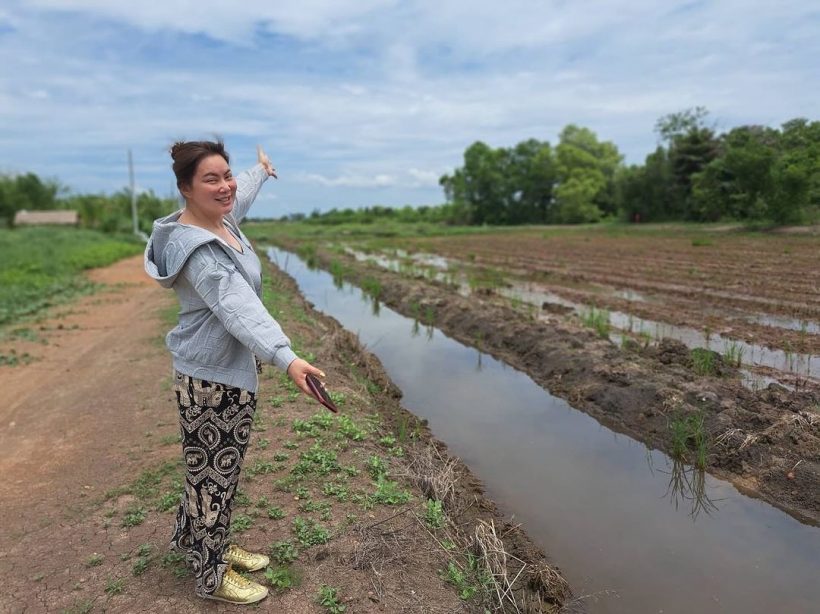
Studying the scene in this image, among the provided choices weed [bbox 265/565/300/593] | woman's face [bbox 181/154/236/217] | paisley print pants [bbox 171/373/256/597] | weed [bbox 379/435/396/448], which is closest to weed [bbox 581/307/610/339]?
weed [bbox 379/435/396/448]

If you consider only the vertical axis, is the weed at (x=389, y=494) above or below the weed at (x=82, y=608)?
above

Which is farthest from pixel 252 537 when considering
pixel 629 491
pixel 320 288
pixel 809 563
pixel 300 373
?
pixel 320 288

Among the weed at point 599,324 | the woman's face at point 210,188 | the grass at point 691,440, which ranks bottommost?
the grass at point 691,440

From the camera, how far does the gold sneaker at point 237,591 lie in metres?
2.50

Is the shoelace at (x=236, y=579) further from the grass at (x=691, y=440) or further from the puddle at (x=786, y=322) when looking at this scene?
the puddle at (x=786, y=322)

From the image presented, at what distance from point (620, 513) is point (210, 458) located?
300cm

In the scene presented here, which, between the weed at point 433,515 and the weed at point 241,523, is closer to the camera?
the weed at point 241,523

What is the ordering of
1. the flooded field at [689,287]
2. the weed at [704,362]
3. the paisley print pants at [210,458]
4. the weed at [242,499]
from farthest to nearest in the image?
the flooded field at [689,287] < the weed at [704,362] < the weed at [242,499] < the paisley print pants at [210,458]

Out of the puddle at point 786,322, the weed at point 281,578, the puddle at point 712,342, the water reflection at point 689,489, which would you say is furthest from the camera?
the puddle at point 786,322

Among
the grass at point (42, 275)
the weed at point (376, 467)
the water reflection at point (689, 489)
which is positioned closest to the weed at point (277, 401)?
the weed at point (376, 467)

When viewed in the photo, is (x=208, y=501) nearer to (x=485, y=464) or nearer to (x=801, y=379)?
(x=485, y=464)

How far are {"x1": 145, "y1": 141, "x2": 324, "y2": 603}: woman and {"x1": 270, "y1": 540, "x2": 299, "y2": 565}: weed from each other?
0.28m

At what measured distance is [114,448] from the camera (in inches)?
179

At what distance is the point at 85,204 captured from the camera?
47.8 m
